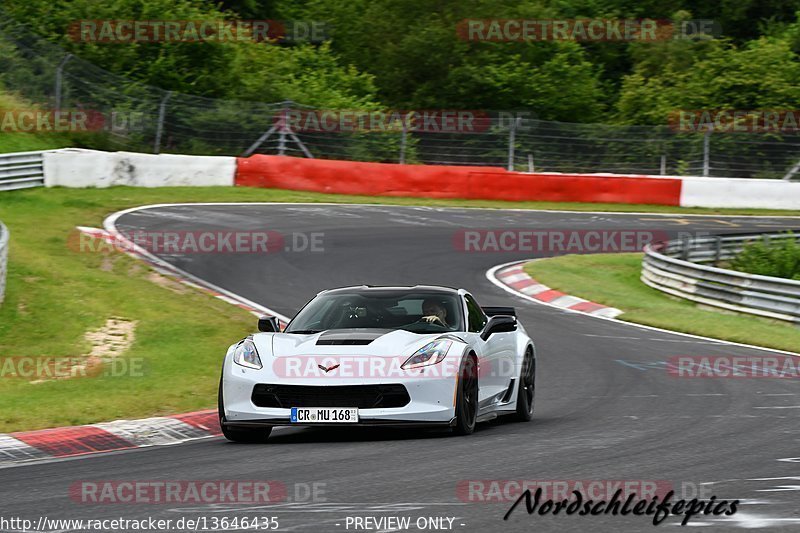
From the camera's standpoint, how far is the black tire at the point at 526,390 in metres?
10.6

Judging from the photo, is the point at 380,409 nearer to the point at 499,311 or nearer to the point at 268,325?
the point at 268,325

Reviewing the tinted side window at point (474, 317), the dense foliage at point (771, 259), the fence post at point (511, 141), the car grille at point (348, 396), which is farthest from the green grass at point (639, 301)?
the car grille at point (348, 396)

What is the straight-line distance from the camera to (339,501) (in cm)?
642

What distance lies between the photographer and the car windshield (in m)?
9.98

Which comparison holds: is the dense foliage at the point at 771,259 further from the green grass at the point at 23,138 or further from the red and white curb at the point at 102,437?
the green grass at the point at 23,138

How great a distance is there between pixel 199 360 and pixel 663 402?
5.02 meters

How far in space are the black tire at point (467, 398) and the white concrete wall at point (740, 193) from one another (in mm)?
24238

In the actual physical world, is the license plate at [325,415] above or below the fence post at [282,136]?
below

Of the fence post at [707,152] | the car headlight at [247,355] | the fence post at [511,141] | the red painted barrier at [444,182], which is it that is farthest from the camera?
the fence post at [707,152]

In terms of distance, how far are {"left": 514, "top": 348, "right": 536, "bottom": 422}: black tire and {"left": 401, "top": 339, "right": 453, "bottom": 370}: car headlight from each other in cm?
155

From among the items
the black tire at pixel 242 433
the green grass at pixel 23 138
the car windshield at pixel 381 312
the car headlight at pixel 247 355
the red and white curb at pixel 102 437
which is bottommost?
the red and white curb at pixel 102 437

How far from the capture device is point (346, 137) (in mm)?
33188

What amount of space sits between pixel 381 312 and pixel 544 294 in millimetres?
10966

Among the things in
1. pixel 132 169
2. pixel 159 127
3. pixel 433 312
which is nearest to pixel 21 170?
pixel 132 169
